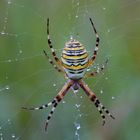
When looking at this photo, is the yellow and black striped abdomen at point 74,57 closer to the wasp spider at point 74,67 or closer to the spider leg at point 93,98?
the wasp spider at point 74,67

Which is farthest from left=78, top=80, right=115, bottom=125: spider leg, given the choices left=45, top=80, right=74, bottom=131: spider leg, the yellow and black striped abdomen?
the yellow and black striped abdomen

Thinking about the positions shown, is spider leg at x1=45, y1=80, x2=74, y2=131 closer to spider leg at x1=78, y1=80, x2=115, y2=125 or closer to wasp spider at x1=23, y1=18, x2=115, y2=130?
wasp spider at x1=23, y1=18, x2=115, y2=130

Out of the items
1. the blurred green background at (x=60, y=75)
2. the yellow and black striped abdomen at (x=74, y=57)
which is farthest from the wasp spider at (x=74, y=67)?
the blurred green background at (x=60, y=75)

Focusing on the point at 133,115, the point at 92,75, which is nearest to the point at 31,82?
the point at 92,75

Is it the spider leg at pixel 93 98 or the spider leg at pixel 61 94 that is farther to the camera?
the spider leg at pixel 93 98

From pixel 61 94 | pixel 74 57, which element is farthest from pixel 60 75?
pixel 74 57

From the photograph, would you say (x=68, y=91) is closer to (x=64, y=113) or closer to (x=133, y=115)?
(x=64, y=113)
